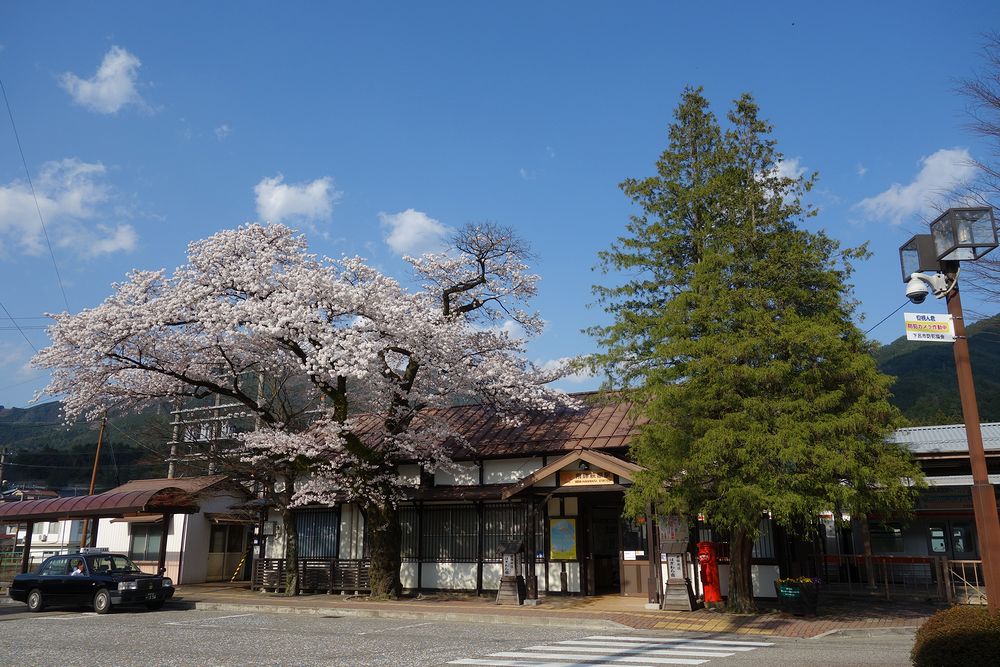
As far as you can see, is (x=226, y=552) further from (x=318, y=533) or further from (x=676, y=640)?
(x=676, y=640)

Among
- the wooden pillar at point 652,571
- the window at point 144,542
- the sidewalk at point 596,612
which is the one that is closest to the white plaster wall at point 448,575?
the sidewalk at point 596,612

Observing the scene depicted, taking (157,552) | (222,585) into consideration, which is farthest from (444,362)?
(157,552)

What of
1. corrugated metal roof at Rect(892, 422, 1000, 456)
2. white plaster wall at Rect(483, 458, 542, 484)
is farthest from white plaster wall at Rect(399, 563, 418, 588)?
corrugated metal roof at Rect(892, 422, 1000, 456)

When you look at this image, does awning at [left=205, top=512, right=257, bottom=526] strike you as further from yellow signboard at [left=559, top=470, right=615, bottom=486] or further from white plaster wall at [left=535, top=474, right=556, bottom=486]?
yellow signboard at [left=559, top=470, right=615, bottom=486]

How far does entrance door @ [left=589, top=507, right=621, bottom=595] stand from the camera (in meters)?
18.8

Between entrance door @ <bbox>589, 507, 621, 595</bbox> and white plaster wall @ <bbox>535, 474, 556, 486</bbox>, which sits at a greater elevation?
white plaster wall @ <bbox>535, 474, 556, 486</bbox>

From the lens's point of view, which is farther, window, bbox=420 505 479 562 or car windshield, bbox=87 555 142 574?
window, bbox=420 505 479 562

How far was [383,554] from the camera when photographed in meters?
18.6

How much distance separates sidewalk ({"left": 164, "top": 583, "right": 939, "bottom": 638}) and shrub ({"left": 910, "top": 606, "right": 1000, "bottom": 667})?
230 inches

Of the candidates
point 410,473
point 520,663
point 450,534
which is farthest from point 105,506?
point 520,663

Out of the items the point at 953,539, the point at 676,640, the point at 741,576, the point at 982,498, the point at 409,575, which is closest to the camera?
the point at 982,498

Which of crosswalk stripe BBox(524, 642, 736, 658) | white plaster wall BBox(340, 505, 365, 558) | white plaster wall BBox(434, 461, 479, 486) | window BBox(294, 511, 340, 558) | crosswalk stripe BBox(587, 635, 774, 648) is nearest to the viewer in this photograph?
crosswalk stripe BBox(524, 642, 736, 658)

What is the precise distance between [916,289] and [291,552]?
1785 centimetres

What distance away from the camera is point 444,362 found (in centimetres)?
1845
